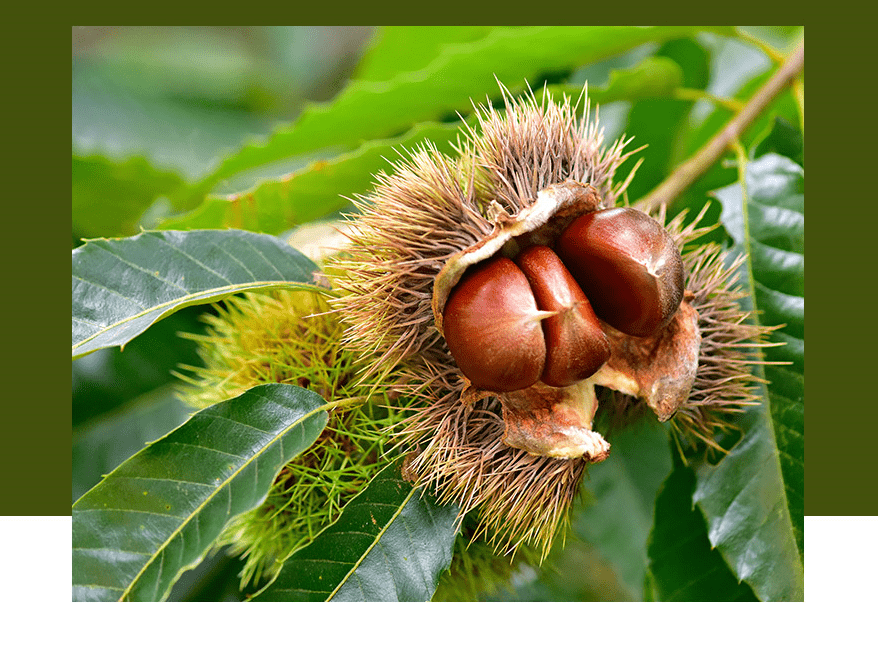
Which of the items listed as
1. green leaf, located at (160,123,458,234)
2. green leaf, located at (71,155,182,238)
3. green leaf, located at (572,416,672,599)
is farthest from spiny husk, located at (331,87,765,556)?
green leaf, located at (71,155,182,238)

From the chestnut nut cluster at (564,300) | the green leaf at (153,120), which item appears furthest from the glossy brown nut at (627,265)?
the green leaf at (153,120)

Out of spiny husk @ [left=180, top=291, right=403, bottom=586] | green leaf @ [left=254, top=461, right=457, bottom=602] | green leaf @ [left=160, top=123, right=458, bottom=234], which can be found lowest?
green leaf @ [left=254, top=461, right=457, bottom=602]

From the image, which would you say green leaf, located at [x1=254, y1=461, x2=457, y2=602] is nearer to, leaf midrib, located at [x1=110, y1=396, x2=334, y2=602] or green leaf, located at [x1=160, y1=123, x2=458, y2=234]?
leaf midrib, located at [x1=110, y1=396, x2=334, y2=602]

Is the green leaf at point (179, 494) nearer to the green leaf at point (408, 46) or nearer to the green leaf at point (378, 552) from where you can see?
the green leaf at point (378, 552)

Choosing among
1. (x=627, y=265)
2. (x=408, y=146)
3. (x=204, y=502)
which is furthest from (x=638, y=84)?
(x=204, y=502)

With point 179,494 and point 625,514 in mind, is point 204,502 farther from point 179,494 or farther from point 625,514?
point 625,514
